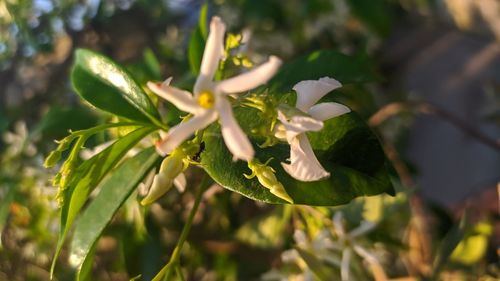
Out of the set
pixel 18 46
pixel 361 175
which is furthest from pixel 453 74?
pixel 361 175

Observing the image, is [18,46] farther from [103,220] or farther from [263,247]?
[103,220]

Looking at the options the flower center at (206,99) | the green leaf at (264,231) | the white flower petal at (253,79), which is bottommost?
the green leaf at (264,231)

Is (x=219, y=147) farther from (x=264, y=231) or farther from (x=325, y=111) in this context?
(x=264, y=231)

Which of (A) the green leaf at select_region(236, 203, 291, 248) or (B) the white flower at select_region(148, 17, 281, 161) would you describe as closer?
(B) the white flower at select_region(148, 17, 281, 161)

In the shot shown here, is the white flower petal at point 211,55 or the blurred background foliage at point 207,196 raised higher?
the white flower petal at point 211,55

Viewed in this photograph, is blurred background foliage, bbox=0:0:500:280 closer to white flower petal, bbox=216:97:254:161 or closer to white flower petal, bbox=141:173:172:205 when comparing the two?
white flower petal, bbox=141:173:172:205

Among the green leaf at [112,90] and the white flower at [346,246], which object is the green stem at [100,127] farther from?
the white flower at [346,246]

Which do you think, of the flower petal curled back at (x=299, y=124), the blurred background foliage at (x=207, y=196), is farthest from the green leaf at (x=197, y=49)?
the flower petal curled back at (x=299, y=124)

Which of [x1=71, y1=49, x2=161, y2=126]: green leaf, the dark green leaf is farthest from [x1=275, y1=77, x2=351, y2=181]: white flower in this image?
the dark green leaf
